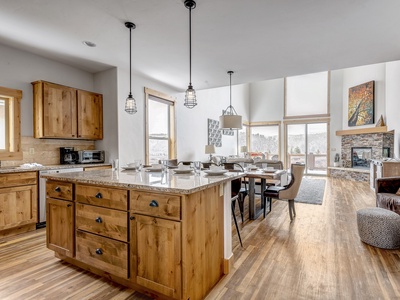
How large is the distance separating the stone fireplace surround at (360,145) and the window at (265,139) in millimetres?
2570

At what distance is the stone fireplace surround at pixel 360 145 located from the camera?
7.27 meters

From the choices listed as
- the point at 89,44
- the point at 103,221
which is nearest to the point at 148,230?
the point at 103,221

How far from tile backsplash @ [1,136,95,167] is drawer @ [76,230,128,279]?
243cm

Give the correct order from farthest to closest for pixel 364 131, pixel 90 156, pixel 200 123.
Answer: pixel 364 131 < pixel 200 123 < pixel 90 156

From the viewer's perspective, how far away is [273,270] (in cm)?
221

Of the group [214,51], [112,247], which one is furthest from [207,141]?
[112,247]

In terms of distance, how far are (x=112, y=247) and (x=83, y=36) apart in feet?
9.45

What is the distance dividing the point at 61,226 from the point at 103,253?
65 cm

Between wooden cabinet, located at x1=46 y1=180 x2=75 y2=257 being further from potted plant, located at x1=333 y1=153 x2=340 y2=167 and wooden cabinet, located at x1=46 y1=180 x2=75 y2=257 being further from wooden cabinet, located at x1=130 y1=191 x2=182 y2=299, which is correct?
potted plant, located at x1=333 y1=153 x2=340 y2=167

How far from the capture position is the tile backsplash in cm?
370

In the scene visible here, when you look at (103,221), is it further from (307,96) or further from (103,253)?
(307,96)

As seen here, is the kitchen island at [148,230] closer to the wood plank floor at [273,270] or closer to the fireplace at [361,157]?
the wood plank floor at [273,270]

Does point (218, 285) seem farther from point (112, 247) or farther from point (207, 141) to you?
point (207, 141)

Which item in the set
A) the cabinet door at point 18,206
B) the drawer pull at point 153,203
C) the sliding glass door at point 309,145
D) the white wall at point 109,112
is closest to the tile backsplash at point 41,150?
the white wall at point 109,112
